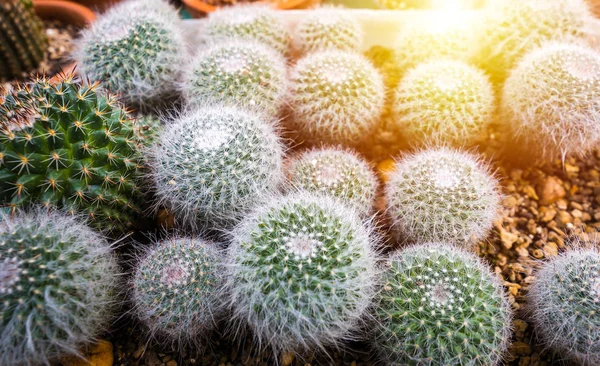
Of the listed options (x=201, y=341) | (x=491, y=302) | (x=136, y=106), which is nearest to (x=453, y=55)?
(x=491, y=302)

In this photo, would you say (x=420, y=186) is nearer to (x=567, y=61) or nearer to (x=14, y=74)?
(x=567, y=61)

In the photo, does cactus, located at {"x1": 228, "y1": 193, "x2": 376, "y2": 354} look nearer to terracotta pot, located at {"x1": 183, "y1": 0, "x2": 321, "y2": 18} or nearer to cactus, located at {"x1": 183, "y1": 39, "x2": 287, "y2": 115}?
cactus, located at {"x1": 183, "y1": 39, "x2": 287, "y2": 115}

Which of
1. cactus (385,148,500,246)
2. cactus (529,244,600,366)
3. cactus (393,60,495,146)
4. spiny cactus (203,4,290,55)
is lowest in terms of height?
cactus (529,244,600,366)

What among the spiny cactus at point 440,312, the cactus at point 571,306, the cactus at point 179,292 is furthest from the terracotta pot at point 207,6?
the cactus at point 571,306

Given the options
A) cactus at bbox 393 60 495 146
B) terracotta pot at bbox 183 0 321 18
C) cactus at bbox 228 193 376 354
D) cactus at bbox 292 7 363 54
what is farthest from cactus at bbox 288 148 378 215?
terracotta pot at bbox 183 0 321 18

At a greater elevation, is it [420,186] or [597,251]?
[420,186]
